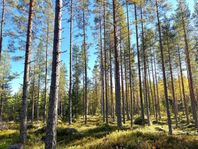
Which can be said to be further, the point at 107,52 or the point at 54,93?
the point at 107,52

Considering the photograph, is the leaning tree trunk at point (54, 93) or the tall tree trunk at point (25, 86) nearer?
the leaning tree trunk at point (54, 93)

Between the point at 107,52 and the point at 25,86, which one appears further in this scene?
the point at 107,52

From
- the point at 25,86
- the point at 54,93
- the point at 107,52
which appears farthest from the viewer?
the point at 107,52

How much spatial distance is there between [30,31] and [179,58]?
26383mm

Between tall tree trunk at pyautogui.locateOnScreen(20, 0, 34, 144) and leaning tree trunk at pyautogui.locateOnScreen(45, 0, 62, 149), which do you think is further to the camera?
tall tree trunk at pyautogui.locateOnScreen(20, 0, 34, 144)

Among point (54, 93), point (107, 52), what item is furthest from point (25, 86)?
point (107, 52)

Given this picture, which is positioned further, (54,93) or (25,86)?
(25,86)

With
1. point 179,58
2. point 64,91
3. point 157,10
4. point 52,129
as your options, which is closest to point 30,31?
point 52,129

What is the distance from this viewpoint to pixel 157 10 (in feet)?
78.0

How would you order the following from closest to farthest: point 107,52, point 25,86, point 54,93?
1. point 54,93
2. point 25,86
3. point 107,52

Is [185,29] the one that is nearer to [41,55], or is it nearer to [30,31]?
[30,31]

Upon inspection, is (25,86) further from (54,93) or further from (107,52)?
(107,52)

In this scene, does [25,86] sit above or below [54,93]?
above

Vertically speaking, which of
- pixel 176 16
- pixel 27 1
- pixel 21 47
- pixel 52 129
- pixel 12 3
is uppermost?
pixel 176 16
